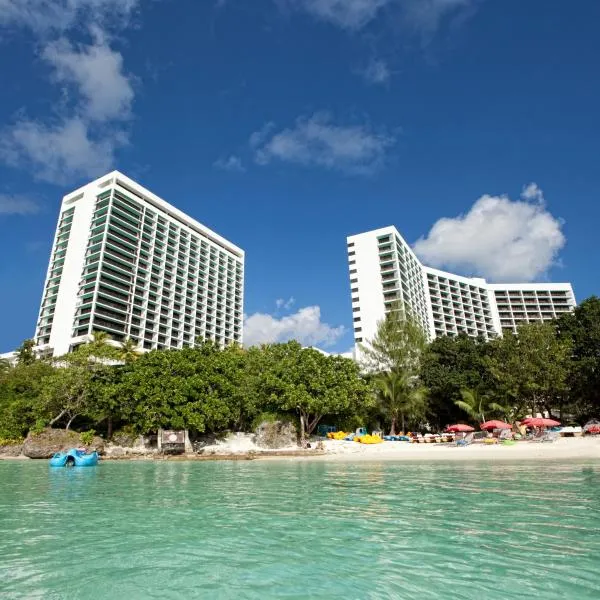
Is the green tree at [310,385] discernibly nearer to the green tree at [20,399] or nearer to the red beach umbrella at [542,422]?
the red beach umbrella at [542,422]

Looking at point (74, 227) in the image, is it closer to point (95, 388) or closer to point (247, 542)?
point (95, 388)

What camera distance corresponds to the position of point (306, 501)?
11.9 meters

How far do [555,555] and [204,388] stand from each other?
32476 millimetres

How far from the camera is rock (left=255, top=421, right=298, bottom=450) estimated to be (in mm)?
36438

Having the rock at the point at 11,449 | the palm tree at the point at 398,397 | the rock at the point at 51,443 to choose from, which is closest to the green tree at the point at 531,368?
the palm tree at the point at 398,397

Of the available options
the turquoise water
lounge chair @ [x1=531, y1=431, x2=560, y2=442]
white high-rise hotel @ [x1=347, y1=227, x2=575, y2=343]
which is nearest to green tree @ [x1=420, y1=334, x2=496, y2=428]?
lounge chair @ [x1=531, y1=431, x2=560, y2=442]

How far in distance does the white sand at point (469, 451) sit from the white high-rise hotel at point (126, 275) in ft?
164

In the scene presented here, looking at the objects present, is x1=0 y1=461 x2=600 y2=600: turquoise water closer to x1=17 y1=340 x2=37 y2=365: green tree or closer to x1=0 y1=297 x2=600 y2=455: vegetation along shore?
x1=0 y1=297 x2=600 y2=455: vegetation along shore

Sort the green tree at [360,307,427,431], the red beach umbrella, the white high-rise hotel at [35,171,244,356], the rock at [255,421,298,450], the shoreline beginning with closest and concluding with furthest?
the shoreline → the red beach umbrella → the rock at [255,421,298,450] → the green tree at [360,307,427,431] → the white high-rise hotel at [35,171,244,356]

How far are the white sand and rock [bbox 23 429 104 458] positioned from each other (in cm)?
1918

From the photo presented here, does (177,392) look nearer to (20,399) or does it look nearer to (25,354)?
(20,399)

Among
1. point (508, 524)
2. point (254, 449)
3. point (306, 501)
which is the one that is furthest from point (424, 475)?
point (254, 449)

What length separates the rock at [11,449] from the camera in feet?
121

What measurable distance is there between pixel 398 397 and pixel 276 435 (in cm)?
1398
